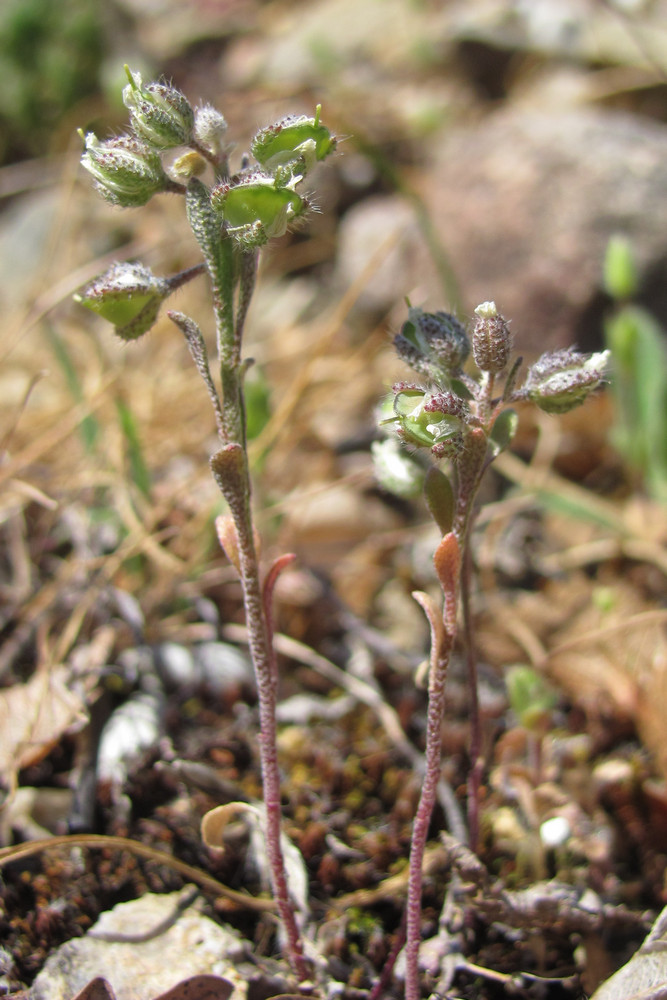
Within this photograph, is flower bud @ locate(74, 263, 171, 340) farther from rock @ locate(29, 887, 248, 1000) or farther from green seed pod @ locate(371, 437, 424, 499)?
rock @ locate(29, 887, 248, 1000)

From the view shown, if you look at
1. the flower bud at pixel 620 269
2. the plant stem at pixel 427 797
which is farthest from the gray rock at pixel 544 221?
the plant stem at pixel 427 797

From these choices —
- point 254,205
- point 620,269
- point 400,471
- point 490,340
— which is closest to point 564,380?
point 490,340

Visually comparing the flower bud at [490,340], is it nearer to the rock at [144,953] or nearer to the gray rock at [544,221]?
the rock at [144,953]

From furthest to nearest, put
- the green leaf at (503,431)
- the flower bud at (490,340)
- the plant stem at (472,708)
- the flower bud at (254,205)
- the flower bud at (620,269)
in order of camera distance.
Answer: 1. the flower bud at (620,269)
2. the plant stem at (472,708)
3. the green leaf at (503,431)
4. the flower bud at (490,340)
5. the flower bud at (254,205)

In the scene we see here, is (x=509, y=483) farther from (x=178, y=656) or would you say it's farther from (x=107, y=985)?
(x=107, y=985)

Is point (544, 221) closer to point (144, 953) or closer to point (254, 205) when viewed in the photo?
point (254, 205)

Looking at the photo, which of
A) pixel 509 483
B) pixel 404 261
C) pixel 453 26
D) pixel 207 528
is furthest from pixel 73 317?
pixel 453 26

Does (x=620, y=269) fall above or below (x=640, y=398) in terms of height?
above
